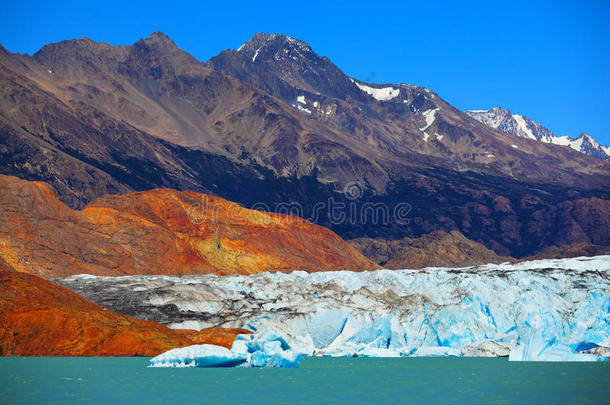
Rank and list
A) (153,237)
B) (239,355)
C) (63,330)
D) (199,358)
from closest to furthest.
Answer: (199,358)
(239,355)
(63,330)
(153,237)

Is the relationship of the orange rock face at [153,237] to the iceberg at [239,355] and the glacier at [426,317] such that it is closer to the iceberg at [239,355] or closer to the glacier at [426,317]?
the glacier at [426,317]

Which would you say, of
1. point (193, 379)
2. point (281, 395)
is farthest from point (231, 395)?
point (193, 379)

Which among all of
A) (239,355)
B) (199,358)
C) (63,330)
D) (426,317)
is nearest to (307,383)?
(239,355)

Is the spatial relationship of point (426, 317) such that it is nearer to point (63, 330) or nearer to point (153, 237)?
point (63, 330)

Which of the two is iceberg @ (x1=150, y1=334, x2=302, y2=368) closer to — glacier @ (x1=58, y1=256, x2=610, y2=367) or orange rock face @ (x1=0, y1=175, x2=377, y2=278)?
glacier @ (x1=58, y1=256, x2=610, y2=367)

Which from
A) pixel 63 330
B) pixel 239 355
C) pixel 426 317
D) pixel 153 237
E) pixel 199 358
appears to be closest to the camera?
pixel 199 358

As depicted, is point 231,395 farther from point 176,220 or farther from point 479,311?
point 176,220
